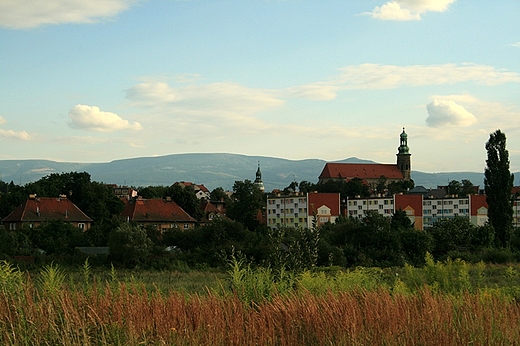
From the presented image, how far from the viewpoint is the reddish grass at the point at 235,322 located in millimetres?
7582

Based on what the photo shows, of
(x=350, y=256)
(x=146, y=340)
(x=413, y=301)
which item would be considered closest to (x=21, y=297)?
(x=146, y=340)

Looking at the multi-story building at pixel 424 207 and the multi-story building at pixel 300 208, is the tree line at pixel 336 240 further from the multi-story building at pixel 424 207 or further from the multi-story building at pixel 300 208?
the multi-story building at pixel 424 207

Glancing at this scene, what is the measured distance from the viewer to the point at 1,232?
180ft

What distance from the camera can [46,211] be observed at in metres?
92.8

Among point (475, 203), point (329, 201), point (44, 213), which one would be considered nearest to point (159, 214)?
point (44, 213)

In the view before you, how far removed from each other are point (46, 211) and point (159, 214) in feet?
51.6

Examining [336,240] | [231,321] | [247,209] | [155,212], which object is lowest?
[336,240]

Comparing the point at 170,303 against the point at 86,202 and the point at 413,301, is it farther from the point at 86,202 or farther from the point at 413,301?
the point at 86,202

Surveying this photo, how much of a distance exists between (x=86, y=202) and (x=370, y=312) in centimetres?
9326

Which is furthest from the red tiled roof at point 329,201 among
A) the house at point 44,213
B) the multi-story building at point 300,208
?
the house at point 44,213

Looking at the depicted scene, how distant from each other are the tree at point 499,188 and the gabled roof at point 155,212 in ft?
156

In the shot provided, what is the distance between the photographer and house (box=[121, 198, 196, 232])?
98175mm

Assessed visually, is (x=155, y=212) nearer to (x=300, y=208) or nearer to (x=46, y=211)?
(x=46, y=211)

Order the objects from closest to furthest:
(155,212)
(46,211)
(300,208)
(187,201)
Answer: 1. (46,211)
2. (155,212)
3. (187,201)
4. (300,208)
